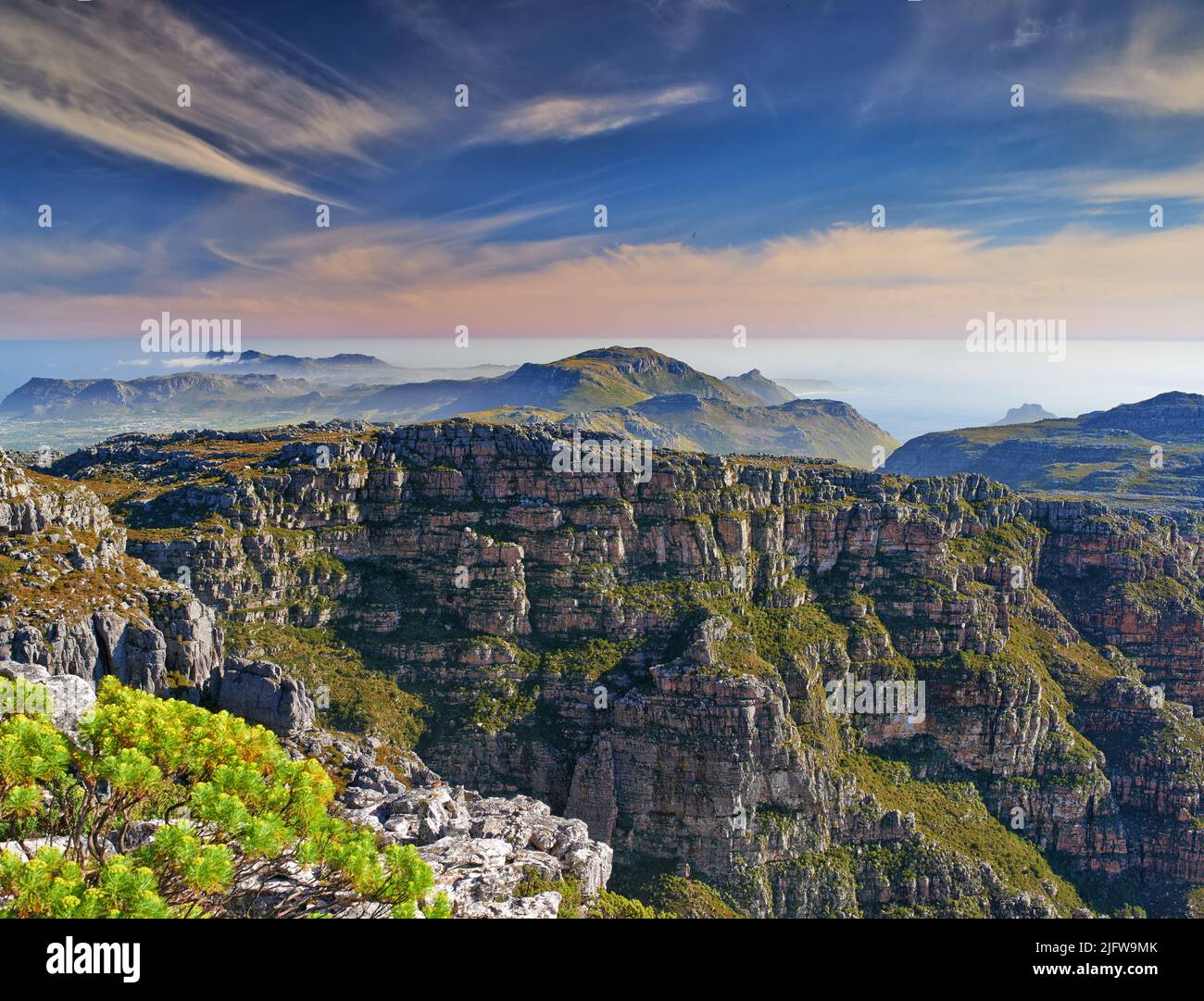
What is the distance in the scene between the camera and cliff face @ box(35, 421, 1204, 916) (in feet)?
272

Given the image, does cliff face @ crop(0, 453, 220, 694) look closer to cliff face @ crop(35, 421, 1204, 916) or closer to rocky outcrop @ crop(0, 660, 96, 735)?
rocky outcrop @ crop(0, 660, 96, 735)

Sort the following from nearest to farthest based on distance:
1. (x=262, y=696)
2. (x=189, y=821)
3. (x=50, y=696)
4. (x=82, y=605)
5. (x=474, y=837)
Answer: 1. (x=189, y=821)
2. (x=50, y=696)
3. (x=474, y=837)
4. (x=82, y=605)
5. (x=262, y=696)

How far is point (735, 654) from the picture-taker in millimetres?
92000

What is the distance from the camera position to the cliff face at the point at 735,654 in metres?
82.9

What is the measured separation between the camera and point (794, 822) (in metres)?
83.7

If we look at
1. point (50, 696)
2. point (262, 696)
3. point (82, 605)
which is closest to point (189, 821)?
point (50, 696)

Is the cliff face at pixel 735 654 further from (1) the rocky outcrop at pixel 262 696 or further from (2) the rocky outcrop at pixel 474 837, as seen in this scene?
(2) the rocky outcrop at pixel 474 837

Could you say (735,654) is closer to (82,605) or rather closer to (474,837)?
(474,837)

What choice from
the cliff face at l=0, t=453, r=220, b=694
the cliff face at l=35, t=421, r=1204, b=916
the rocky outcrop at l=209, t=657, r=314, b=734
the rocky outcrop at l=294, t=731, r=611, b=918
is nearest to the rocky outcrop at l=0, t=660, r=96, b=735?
the cliff face at l=0, t=453, r=220, b=694

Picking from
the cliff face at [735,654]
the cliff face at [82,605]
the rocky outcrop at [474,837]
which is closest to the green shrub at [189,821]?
the rocky outcrop at [474,837]

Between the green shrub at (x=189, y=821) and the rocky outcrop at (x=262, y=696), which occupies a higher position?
the green shrub at (x=189, y=821)

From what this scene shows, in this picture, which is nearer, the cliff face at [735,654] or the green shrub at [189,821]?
the green shrub at [189,821]
